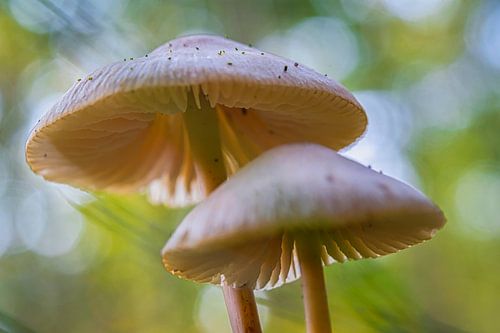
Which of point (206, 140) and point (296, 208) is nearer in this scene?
point (296, 208)

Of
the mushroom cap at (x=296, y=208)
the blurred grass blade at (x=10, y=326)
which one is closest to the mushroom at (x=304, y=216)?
the mushroom cap at (x=296, y=208)

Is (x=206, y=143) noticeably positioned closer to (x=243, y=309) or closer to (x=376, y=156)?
(x=243, y=309)

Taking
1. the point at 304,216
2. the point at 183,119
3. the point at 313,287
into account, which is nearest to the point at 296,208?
the point at 304,216

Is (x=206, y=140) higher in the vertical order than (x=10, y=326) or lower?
higher

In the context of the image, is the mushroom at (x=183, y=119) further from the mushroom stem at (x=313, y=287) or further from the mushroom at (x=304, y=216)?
the mushroom stem at (x=313, y=287)

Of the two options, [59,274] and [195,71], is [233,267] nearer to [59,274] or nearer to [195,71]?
[195,71]

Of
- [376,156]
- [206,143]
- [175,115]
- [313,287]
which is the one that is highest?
[376,156]

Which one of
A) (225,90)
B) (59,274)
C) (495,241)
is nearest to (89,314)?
(59,274)
